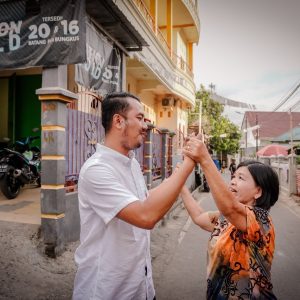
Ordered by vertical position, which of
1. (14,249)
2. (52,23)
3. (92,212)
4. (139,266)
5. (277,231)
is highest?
(52,23)

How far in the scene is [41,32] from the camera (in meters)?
4.80

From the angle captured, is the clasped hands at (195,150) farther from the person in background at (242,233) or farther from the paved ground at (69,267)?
the paved ground at (69,267)

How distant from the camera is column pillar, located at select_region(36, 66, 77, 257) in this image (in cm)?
424

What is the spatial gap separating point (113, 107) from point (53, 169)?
2607 millimetres

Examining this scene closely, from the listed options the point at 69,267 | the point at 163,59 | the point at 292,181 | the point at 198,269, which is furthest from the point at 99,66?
the point at 292,181

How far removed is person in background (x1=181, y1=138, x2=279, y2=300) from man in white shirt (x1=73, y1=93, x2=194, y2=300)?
Answer: 0.95ft

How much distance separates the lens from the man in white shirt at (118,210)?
1606 millimetres

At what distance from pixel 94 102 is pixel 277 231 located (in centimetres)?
538

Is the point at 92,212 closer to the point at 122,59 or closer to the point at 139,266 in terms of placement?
the point at 139,266

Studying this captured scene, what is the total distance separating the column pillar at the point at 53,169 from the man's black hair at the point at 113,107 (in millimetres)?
2437

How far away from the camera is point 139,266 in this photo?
1866 mm

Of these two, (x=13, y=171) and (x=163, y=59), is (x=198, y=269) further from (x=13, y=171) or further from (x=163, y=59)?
(x=163, y=59)

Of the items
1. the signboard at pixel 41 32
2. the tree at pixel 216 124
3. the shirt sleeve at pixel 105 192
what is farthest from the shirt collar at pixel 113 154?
the tree at pixel 216 124

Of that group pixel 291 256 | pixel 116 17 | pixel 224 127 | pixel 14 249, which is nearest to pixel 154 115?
pixel 116 17
